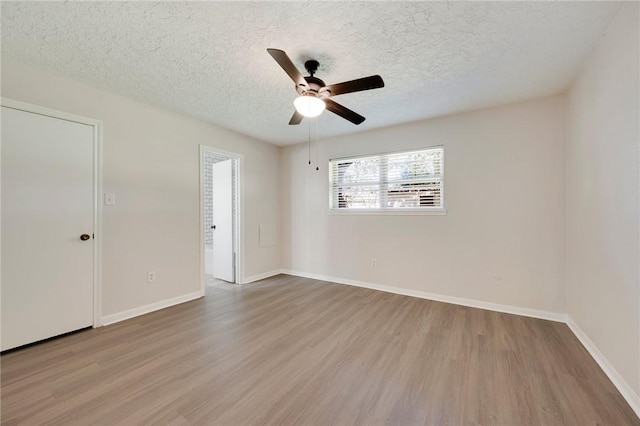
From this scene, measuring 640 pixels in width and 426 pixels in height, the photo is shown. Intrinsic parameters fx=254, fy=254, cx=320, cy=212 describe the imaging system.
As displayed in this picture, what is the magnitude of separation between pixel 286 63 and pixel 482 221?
113 inches

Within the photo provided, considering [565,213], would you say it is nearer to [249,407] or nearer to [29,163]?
[249,407]

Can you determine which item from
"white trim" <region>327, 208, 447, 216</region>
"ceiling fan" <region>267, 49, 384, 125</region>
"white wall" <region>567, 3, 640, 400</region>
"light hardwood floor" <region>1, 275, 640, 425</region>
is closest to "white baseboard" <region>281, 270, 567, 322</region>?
"light hardwood floor" <region>1, 275, 640, 425</region>

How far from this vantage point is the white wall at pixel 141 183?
8.01 feet

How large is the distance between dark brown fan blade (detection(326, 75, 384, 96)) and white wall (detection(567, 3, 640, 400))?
4.97 feet

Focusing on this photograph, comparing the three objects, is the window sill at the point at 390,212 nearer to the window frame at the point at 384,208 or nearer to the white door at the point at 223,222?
the window frame at the point at 384,208

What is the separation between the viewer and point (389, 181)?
3.83 metres

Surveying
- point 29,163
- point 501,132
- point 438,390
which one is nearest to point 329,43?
point 501,132

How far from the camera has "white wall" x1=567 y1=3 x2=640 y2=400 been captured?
5.14 feet

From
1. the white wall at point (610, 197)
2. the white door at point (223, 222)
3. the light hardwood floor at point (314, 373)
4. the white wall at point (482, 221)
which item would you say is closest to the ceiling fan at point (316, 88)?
the white wall at point (610, 197)

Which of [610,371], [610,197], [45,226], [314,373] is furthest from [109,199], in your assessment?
[610,371]

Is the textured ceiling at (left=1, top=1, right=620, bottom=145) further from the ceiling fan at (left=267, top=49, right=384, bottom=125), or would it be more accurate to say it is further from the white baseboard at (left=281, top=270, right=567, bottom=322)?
the white baseboard at (left=281, top=270, right=567, bottom=322)

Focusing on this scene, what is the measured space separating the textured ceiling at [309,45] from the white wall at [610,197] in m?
0.23

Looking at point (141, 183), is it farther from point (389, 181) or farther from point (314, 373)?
point (389, 181)

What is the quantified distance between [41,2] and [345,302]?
12.0 feet
